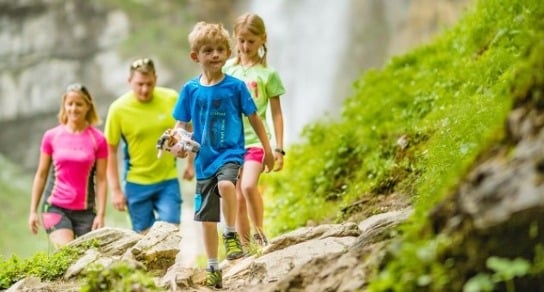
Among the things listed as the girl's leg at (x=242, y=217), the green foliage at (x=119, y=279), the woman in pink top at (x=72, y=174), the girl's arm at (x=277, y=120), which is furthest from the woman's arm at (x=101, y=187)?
the green foliage at (x=119, y=279)

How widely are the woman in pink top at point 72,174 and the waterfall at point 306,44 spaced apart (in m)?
21.8

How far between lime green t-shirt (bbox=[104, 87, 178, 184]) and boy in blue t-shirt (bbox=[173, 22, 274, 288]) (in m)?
2.03

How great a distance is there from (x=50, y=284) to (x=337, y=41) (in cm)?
2494

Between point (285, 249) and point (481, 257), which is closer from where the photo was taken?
point (481, 257)

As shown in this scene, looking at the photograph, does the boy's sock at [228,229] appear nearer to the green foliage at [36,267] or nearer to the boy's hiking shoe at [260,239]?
the boy's hiking shoe at [260,239]

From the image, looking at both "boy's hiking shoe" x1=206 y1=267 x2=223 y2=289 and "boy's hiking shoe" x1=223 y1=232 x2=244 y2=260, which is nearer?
"boy's hiking shoe" x1=206 y1=267 x2=223 y2=289

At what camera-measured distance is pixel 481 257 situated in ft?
9.50

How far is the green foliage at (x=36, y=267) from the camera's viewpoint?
18.9 ft

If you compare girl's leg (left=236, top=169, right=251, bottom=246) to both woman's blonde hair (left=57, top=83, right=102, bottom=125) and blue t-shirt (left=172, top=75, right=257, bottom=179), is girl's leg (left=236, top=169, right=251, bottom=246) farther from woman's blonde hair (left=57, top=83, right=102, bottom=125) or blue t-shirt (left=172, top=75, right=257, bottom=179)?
woman's blonde hair (left=57, top=83, right=102, bottom=125)

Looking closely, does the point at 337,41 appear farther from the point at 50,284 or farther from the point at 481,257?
the point at 481,257

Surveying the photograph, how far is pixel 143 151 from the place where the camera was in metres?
7.40

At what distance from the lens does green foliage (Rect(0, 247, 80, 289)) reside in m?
5.76

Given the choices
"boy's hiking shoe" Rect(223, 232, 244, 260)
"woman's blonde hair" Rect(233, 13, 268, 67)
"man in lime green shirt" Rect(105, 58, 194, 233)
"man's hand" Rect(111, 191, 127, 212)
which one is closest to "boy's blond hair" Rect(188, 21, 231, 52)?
"woman's blonde hair" Rect(233, 13, 268, 67)

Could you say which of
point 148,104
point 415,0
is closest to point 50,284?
point 148,104
